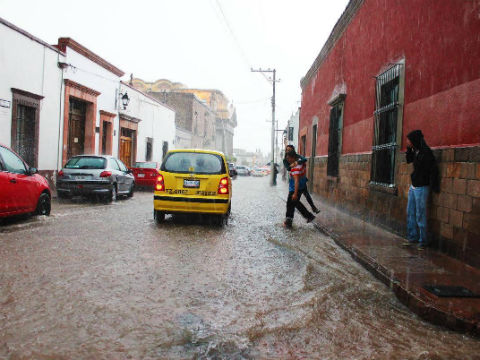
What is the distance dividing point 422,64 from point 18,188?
23.8 feet

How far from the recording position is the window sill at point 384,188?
8.11 meters

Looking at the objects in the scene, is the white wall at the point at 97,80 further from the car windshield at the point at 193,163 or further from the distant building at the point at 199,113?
the distant building at the point at 199,113

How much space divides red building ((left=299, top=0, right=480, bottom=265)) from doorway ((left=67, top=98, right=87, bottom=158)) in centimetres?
1019

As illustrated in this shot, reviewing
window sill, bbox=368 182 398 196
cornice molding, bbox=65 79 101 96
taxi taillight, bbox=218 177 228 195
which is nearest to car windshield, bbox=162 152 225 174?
taxi taillight, bbox=218 177 228 195

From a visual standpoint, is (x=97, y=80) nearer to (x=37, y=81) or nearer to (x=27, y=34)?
(x=37, y=81)

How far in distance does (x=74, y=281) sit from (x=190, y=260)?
1582 millimetres

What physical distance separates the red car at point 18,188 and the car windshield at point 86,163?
12.0 ft

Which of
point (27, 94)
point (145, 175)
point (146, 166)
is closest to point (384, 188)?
point (27, 94)

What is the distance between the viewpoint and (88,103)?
18.6m

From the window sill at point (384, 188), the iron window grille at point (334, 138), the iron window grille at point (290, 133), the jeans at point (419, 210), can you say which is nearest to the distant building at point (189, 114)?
the iron window grille at point (290, 133)

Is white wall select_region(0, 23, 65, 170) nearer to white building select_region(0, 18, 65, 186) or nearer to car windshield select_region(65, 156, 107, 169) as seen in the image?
white building select_region(0, 18, 65, 186)

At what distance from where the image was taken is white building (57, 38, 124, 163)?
54.4 feet

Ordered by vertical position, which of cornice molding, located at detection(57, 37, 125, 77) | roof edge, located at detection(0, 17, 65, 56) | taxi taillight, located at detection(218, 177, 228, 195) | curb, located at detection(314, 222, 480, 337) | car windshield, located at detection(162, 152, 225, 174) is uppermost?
cornice molding, located at detection(57, 37, 125, 77)

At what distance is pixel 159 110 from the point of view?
2902cm
